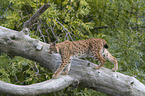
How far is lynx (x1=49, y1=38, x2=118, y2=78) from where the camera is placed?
3246 millimetres

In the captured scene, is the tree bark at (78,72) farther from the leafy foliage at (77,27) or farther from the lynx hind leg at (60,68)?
the leafy foliage at (77,27)

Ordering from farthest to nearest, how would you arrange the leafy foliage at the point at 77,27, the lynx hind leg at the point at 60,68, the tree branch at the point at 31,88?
the leafy foliage at the point at 77,27, the lynx hind leg at the point at 60,68, the tree branch at the point at 31,88

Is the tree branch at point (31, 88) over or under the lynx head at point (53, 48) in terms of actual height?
under

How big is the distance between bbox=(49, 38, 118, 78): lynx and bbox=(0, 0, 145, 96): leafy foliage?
1055mm

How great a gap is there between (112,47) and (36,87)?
3225mm

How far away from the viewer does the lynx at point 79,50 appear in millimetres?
3246

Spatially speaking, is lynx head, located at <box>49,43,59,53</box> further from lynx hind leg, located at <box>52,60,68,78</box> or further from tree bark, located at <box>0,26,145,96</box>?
lynx hind leg, located at <box>52,60,68,78</box>

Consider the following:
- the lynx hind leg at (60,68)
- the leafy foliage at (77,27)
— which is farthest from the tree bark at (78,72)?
the leafy foliage at (77,27)

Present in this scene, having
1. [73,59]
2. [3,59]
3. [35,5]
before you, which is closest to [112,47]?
[73,59]

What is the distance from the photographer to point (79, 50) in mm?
3398

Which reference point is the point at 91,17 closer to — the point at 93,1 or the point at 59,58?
the point at 93,1

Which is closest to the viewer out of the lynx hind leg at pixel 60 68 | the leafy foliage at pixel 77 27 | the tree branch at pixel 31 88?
the tree branch at pixel 31 88

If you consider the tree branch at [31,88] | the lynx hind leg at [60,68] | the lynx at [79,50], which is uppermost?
the lynx at [79,50]

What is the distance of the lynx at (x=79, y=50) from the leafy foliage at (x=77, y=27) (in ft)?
3.46
